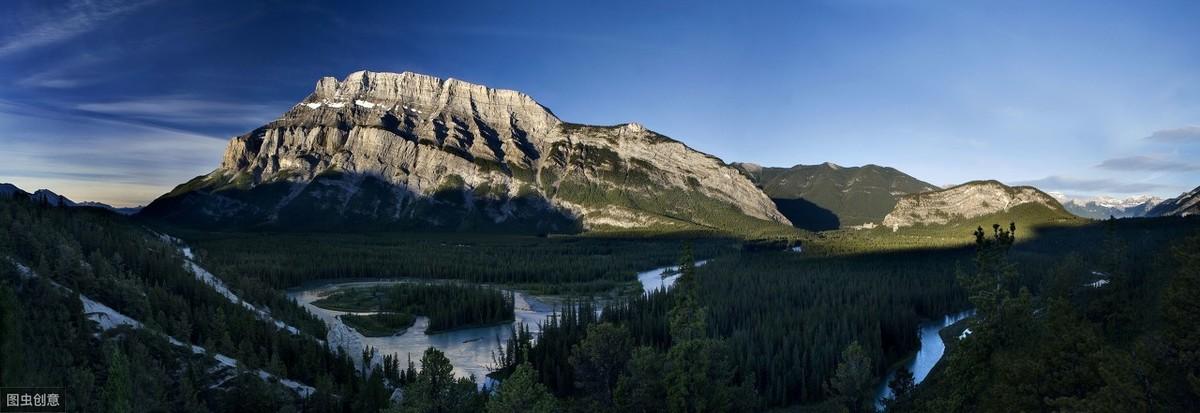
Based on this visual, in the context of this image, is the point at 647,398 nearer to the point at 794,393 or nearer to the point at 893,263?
the point at 794,393

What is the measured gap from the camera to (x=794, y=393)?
2638 inches

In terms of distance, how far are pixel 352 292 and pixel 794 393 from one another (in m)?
110

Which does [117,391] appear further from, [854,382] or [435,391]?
[854,382]

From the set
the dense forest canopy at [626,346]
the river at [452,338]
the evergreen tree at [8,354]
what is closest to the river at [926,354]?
the dense forest canopy at [626,346]

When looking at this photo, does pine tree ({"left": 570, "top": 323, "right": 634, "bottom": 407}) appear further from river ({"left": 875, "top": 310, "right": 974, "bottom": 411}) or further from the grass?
the grass

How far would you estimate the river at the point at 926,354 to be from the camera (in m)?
71.0

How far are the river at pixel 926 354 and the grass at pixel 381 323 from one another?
7820cm

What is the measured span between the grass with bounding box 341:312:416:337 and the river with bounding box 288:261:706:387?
5.42 ft

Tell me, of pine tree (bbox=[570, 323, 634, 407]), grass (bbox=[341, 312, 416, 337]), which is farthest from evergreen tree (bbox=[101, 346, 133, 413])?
grass (bbox=[341, 312, 416, 337])

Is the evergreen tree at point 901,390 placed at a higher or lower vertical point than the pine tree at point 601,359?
lower

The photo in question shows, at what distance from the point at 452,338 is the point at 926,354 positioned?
3026 inches

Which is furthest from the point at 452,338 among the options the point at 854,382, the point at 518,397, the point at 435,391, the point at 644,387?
the point at 518,397

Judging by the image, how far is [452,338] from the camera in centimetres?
9950

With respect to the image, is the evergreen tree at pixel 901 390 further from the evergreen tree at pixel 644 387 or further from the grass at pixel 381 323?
the grass at pixel 381 323
